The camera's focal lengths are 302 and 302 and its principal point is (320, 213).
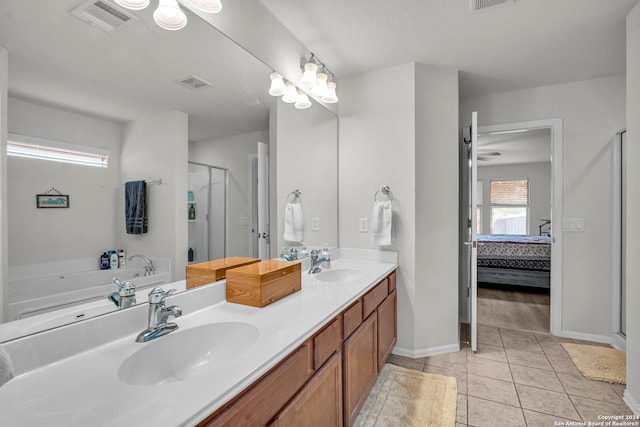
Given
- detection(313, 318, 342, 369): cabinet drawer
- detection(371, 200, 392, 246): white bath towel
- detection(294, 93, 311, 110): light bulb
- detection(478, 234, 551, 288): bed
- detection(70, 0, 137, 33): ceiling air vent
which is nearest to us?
detection(70, 0, 137, 33): ceiling air vent

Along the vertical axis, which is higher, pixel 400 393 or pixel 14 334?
pixel 14 334

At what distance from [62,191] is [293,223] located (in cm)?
136

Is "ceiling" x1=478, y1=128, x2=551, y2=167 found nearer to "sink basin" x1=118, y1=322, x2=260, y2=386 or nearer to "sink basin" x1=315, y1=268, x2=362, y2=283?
"sink basin" x1=315, y1=268, x2=362, y2=283

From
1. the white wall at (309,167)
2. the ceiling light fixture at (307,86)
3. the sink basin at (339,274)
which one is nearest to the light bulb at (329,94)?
the ceiling light fixture at (307,86)

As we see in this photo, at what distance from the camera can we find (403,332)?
8.20ft

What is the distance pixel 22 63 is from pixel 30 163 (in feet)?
0.93

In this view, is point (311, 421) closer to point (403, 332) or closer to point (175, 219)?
point (175, 219)

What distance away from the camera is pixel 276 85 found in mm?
1911

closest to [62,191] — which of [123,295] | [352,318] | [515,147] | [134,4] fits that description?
[123,295]

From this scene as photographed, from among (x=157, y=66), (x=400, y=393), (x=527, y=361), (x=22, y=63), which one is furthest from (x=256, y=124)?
(x=527, y=361)

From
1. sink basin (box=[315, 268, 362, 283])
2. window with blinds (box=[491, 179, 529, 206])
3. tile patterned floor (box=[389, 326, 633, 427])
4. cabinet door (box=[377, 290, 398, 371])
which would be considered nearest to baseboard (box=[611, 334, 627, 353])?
tile patterned floor (box=[389, 326, 633, 427])

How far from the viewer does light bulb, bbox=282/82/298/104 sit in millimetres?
2034

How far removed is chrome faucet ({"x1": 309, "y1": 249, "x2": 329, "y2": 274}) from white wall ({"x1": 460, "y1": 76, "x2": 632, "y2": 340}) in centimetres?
237

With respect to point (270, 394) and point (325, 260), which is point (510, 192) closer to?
point (325, 260)
